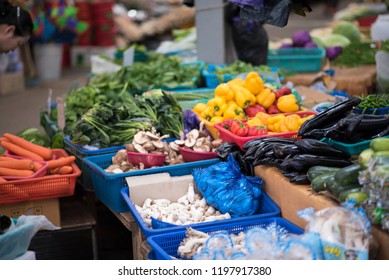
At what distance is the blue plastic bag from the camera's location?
3.52 meters

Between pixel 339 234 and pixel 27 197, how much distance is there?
2.35 m

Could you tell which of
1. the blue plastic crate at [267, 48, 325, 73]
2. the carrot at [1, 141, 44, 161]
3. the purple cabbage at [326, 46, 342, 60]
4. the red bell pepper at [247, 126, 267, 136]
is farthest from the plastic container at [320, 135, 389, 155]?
the purple cabbage at [326, 46, 342, 60]

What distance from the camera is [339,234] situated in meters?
2.51

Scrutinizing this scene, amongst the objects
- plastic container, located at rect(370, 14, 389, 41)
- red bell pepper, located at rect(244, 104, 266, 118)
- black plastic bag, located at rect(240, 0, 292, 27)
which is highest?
black plastic bag, located at rect(240, 0, 292, 27)

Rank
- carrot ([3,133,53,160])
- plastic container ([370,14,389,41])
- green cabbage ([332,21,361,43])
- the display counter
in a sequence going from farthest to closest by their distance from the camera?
1. green cabbage ([332,21,361,43])
2. plastic container ([370,14,389,41])
3. carrot ([3,133,53,160])
4. the display counter

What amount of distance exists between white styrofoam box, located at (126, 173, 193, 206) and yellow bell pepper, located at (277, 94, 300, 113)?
1.12m

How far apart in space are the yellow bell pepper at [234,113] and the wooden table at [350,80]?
2419mm

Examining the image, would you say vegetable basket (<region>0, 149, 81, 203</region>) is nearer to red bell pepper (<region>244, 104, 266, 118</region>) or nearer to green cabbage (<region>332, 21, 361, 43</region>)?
red bell pepper (<region>244, 104, 266, 118</region>)

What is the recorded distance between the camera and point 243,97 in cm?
475

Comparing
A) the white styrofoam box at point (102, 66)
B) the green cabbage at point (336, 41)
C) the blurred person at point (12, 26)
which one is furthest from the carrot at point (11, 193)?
the green cabbage at point (336, 41)

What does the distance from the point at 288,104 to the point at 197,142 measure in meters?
0.86

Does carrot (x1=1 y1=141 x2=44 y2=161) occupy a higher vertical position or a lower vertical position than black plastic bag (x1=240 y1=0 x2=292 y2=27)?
lower

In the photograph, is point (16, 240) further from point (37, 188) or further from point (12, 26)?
point (12, 26)

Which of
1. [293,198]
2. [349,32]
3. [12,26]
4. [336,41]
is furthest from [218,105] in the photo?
[349,32]
